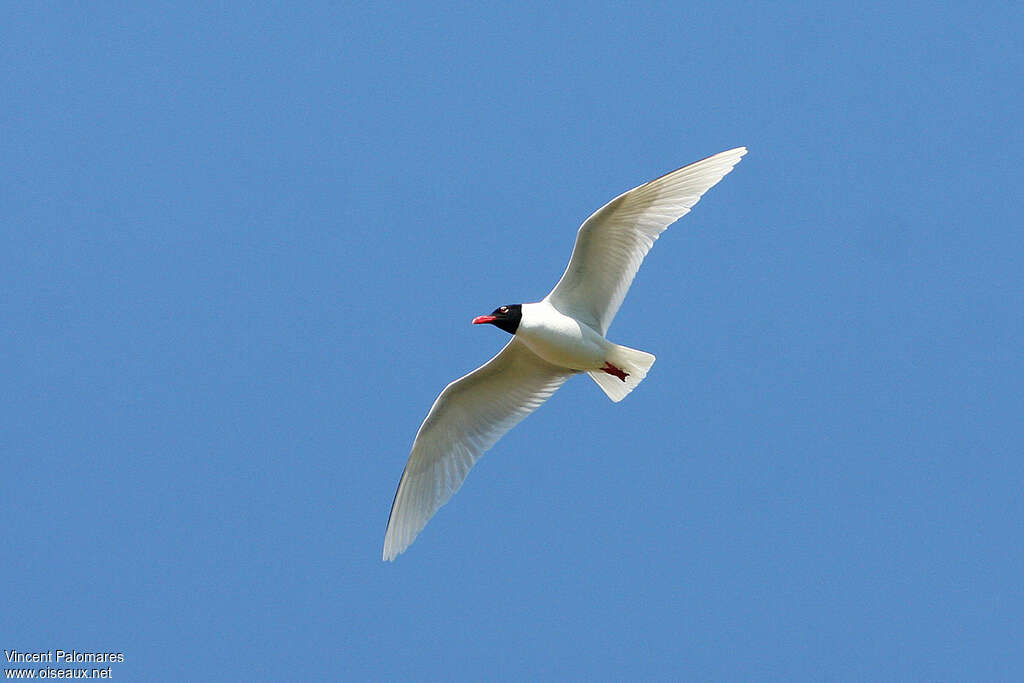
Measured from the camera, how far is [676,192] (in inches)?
350

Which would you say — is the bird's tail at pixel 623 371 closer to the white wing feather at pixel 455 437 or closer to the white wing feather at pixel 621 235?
the white wing feather at pixel 621 235

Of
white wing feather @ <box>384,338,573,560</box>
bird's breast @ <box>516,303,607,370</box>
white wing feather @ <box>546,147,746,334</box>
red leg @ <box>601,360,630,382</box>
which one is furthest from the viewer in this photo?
white wing feather @ <box>384,338,573,560</box>

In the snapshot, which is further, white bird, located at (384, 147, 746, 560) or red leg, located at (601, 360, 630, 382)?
red leg, located at (601, 360, 630, 382)

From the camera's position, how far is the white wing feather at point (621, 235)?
882 centimetres

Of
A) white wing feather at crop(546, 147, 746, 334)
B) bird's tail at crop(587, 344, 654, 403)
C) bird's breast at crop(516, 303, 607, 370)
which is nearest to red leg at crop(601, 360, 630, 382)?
bird's tail at crop(587, 344, 654, 403)

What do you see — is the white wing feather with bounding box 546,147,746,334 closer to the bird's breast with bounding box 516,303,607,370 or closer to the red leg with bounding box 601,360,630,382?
the bird's breast with bounding box 516,303,607,370

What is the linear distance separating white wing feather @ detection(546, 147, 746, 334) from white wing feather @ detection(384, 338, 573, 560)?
0.75 m

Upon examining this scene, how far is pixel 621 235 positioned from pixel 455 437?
206cm

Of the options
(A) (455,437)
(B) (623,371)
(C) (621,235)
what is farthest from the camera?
(A) (455,437)

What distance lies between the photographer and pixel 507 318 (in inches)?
358

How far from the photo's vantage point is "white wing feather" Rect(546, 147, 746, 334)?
347 inches

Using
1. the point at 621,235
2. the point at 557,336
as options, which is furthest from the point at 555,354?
the point at 621,235

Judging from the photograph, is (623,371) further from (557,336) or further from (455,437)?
(455,437)

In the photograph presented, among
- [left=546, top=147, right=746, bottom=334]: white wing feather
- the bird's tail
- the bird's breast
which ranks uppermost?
[left=546, top=147, right=746, bottom=334]: white wing feather
